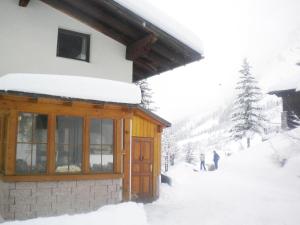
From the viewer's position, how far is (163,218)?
1038 cm

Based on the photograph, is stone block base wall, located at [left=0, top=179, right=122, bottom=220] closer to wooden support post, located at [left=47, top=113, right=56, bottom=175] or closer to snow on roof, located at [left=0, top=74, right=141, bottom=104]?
wooden support post, located at [left=47, top=113, right=56, bottom=175]

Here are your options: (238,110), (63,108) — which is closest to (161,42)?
(63,108)

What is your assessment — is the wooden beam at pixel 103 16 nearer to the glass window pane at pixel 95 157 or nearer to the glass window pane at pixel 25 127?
the glass window pane at pixel 25 127

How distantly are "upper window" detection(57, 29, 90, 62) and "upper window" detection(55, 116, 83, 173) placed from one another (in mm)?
2269

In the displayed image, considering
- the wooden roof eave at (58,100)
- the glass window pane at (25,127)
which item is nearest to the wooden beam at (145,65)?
the wooden roof eave at (58,100)

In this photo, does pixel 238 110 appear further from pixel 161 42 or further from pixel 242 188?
pixel 161 42

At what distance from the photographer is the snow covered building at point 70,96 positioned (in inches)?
315

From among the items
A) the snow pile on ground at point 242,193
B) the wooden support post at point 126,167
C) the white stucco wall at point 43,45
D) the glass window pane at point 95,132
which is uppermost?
the white stucco wall at point 43,45

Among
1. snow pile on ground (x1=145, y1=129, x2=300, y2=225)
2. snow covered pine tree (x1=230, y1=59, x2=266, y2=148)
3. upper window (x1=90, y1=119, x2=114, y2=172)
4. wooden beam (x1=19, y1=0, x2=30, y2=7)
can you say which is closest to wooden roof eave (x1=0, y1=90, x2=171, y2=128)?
upper window (x1=90, y1=119, x2=114, y2=172)

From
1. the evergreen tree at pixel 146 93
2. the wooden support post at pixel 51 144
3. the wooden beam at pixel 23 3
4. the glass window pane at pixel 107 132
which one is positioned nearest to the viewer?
the wooden support post at pixel 51 144

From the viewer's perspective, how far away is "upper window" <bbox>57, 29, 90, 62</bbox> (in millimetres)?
9974

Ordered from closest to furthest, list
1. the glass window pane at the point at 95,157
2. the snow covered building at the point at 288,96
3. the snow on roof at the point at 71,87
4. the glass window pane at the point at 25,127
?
the snow on roof at the point at 71,87 < the glass window pane at the point at 25,127 < the glass window pane at the point at 95,157 < the snow covered building at the point at 288,96

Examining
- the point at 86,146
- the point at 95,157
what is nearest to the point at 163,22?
the point at 86,146

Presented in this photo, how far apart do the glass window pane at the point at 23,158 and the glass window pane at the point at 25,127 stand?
164 millimetres
